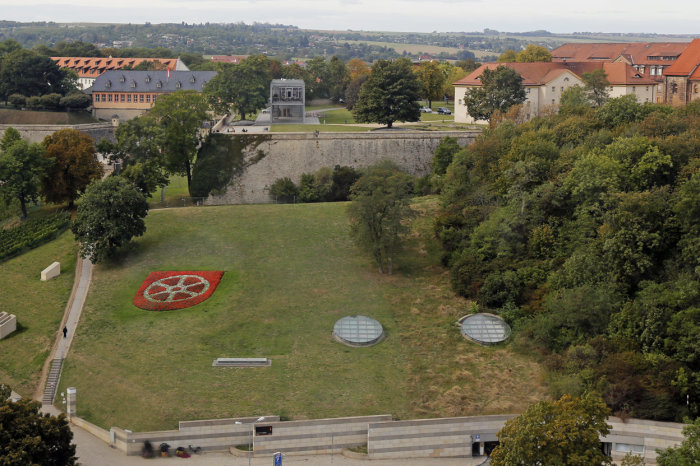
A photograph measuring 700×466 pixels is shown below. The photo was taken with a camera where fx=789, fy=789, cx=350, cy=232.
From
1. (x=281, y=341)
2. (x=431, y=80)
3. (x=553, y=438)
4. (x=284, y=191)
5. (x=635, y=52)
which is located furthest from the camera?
(x=635, y=52)

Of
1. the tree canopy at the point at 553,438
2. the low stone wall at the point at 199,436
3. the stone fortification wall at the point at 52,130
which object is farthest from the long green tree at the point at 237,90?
the tree canopy at the point at 553,438

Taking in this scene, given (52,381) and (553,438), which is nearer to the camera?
(553,438)

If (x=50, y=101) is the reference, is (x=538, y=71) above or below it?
above

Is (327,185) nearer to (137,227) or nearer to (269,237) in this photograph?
(269,237)

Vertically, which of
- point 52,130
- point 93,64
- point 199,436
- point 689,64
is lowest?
point 199,436

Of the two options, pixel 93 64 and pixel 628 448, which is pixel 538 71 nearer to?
pixel 628 448

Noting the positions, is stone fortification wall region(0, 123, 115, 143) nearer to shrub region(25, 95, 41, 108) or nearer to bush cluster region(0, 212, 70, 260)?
shrub region(25, 95, 41, 108)

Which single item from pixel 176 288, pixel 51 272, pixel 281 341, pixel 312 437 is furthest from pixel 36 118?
pixel 312 437
